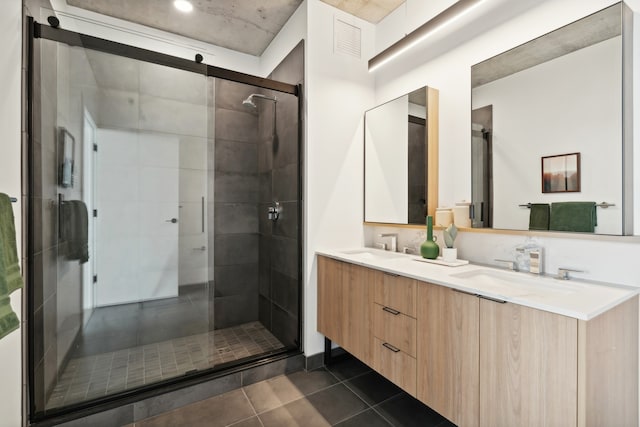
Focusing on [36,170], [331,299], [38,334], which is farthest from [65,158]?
[331,299]

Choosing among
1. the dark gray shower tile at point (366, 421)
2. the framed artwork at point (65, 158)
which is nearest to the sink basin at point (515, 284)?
the dark gray shower tile at point (366, 421)

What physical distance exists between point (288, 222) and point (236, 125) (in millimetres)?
1208

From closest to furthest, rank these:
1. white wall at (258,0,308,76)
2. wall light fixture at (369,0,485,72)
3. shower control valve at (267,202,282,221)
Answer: wall light fixture at (369,0,485,72) → white wall at (258,0,308,76) → shower control valve at (267,202,282,221)

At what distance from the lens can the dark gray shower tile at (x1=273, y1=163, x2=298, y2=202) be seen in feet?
7.78

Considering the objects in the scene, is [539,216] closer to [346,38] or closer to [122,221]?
[346,38]

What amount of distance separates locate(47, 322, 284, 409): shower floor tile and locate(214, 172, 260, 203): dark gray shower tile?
4.26 ft

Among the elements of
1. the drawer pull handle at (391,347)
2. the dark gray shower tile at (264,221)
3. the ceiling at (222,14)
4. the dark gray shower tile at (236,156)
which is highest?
the ceiling at (222,14)

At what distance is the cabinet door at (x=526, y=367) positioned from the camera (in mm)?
980

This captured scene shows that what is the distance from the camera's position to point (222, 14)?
2457 millimetres

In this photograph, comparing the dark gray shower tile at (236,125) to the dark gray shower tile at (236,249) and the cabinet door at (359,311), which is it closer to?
the dark gray shower tile at (236,249)

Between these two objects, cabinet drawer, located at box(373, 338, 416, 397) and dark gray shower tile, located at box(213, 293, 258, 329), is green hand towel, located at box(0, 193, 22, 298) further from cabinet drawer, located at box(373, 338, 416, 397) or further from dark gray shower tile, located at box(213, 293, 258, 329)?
dark gray shower tile, located at box(213, 293, 258, 329)

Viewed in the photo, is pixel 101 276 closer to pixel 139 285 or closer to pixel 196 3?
pixel 139 285

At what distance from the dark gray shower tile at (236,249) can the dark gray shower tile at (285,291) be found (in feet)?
1.36

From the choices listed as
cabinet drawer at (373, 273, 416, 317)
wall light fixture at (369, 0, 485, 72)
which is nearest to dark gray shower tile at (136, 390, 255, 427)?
cabinet drawer at (373, 273, 416, 317)
